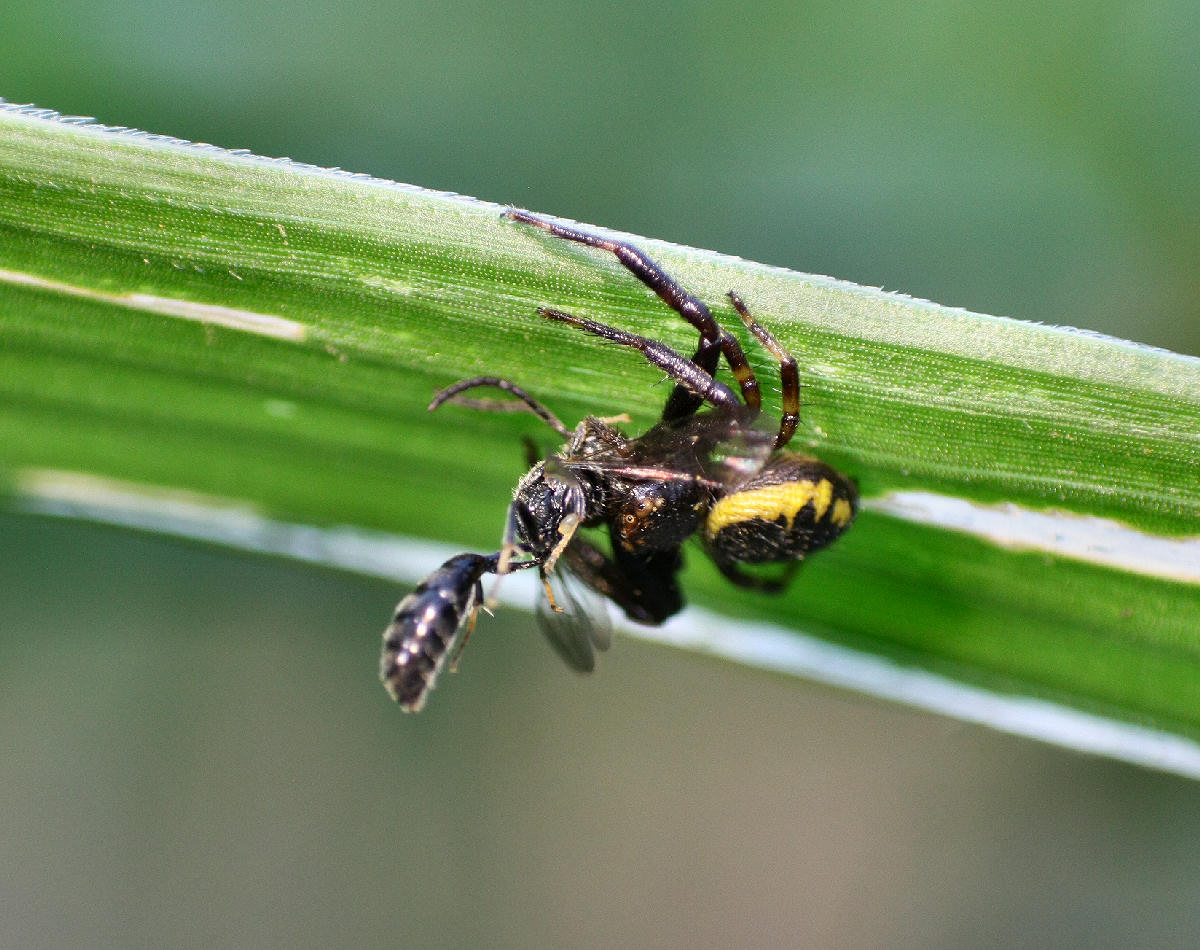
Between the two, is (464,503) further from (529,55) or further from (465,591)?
(529,55)

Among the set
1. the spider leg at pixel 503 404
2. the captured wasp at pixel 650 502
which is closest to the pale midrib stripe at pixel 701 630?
the captured wasp at pixel 650 502

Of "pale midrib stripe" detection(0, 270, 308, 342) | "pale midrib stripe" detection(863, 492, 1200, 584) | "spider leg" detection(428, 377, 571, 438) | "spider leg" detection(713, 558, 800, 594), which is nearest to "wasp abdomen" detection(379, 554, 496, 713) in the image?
"spider leg" detection(428, 377, 571, 438)

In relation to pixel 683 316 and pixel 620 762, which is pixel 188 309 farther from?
pixel 620 762

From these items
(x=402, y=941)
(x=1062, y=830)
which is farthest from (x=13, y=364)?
(x=1062, y=830)

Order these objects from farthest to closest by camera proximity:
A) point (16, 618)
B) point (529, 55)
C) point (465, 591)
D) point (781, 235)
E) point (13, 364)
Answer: point (16, 618) → point (781, 235) → point (529, 55) → point (13, 364) → point (465, 591)

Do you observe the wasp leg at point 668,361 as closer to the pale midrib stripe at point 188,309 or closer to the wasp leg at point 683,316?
the wasp leg at point 683,316

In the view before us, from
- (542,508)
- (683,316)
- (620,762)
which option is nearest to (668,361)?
(683,316)
